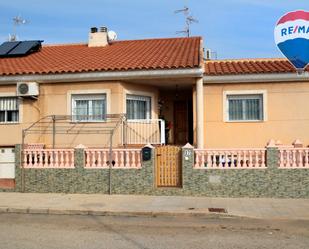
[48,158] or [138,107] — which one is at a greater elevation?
[138,107]

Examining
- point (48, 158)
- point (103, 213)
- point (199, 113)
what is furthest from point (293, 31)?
point (48, 158)

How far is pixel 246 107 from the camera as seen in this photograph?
19125 mm

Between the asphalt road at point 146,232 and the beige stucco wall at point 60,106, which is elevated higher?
the beige stucco wall at point 60,106

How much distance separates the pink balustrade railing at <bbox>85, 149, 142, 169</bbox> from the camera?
50.6 feet

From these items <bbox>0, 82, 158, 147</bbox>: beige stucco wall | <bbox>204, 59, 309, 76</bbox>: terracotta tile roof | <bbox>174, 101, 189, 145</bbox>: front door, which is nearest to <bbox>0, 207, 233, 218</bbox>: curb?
<bbox>0, 82, 158, 147</bbox>: beige stucco wall

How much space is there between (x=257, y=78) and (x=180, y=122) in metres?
4.29

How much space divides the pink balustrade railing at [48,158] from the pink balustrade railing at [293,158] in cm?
630

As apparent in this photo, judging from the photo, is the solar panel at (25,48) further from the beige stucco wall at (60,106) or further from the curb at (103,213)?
the curb at (103,213)

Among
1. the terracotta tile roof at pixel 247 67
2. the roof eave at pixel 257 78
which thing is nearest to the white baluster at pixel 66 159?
the roof eave at pixel 257 78

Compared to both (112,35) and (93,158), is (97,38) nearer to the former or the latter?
(112,35)

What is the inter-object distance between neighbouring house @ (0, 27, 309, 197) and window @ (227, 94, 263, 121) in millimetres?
37

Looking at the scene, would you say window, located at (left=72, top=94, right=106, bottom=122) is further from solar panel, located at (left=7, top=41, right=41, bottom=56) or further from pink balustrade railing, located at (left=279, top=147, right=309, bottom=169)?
pink balustrade railing, located at (left=279, top=147, right=309, bottom=169)

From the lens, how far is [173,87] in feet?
66.6

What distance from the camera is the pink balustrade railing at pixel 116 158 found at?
1541 cm
